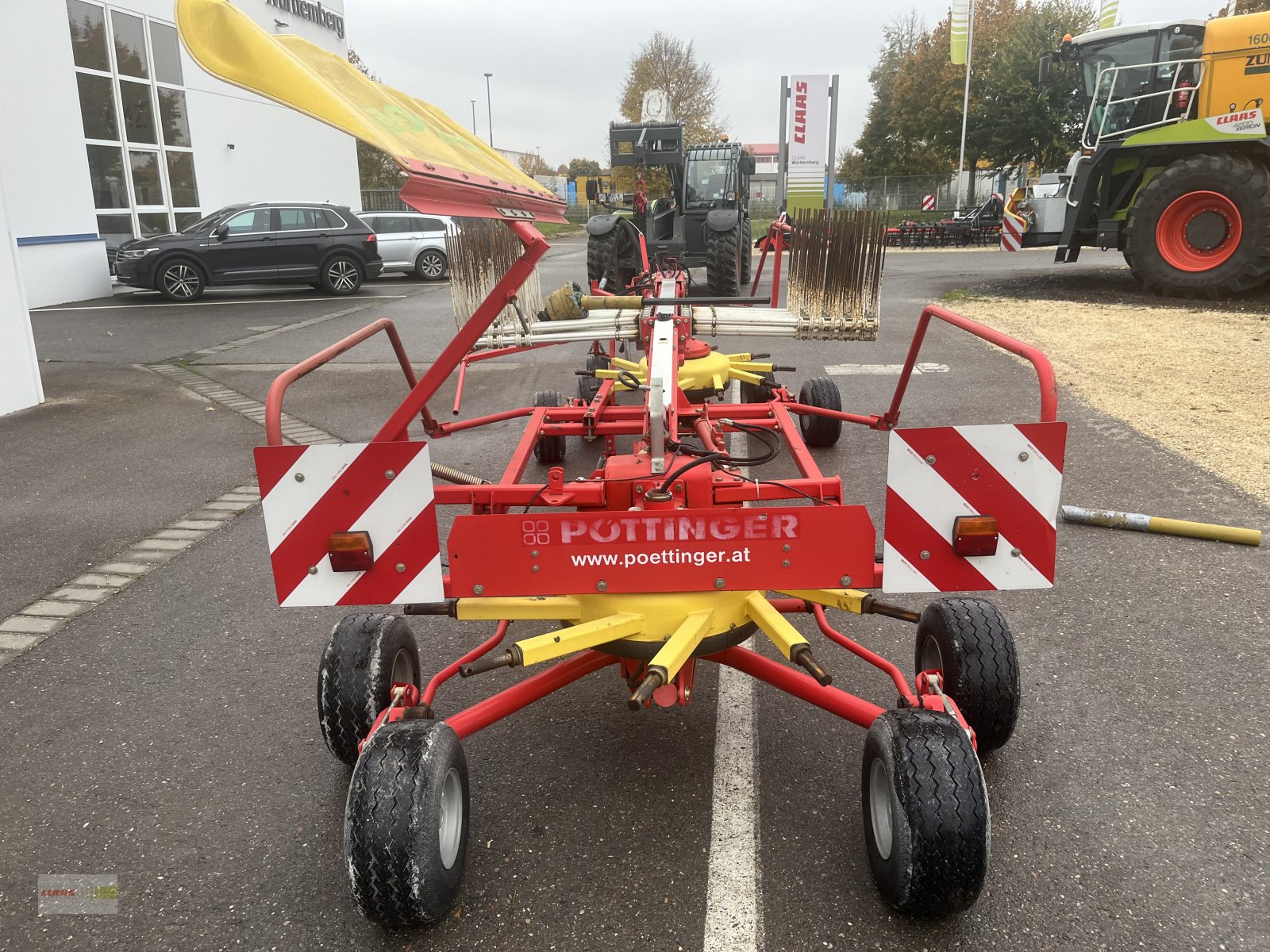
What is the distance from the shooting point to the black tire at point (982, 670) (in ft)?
9.16

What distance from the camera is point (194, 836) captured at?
2674 millimetres

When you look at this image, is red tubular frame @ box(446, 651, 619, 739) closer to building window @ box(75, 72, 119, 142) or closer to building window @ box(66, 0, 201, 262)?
building window @ box(66, 0, 201, 262)

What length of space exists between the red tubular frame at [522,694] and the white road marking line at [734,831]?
20.8 inches

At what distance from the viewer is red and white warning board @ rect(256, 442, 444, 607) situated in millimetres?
2395

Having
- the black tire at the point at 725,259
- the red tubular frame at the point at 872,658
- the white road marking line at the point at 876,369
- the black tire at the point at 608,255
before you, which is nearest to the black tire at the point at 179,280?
the black tire at the point at 608,255

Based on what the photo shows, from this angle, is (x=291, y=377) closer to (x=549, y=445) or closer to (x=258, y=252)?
(x=549, y=445)

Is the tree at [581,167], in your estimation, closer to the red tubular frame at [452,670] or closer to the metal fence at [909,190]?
the metal fence at [909,190]

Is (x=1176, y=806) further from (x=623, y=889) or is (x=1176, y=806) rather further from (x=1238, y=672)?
(x=623, y=889)

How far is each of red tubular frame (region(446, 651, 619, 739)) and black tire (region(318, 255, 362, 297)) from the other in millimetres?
15307

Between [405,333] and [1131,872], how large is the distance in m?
11.4

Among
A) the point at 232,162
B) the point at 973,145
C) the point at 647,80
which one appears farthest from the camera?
the point at 647,80

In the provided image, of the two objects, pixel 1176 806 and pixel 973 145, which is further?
pixel 973 145

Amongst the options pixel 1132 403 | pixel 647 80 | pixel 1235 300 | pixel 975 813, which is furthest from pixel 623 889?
pixel 647 80

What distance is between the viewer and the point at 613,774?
9.57 ft
